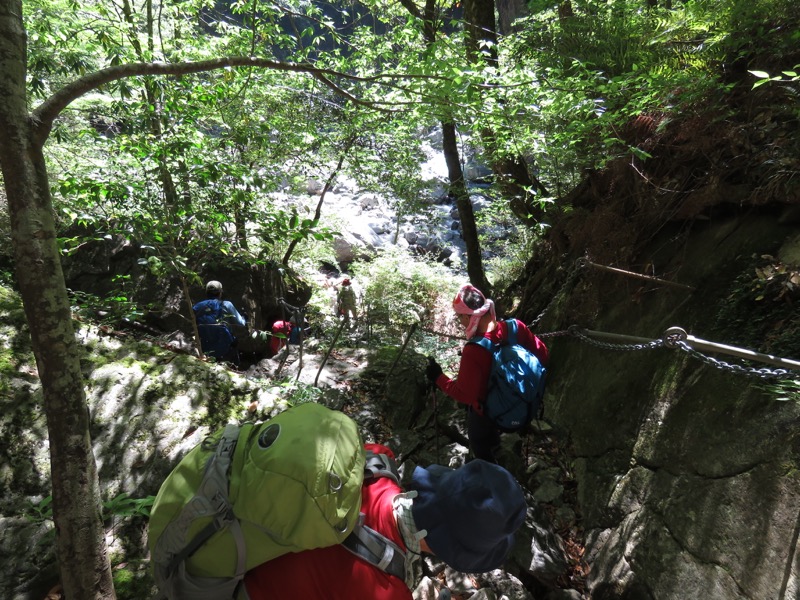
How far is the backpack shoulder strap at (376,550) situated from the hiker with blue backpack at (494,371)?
6.66 ft

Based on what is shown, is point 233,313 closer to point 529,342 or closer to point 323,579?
point 529,342

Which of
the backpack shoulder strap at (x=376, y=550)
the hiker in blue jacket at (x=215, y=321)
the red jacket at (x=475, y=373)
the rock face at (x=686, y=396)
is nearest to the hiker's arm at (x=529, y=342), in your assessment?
the red jacket at (x=475, y=373)

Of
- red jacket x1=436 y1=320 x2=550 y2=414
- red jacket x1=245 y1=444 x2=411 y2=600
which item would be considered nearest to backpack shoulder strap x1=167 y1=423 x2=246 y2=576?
red jacket x1=245 y1=444 x2=411 y2=600

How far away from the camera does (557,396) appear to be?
4.84 m

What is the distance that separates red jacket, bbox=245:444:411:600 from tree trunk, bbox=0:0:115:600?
102cm

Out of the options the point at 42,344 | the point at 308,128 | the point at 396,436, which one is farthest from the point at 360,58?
the point at 42,344

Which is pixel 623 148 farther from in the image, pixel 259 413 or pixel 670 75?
pixel 259 413

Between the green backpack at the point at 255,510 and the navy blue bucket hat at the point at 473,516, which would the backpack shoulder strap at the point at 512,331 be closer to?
the navy blue bucket hat at the point at 473,516

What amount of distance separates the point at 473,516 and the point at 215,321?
5.23 m

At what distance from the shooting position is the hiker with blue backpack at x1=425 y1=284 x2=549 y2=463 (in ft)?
11.3

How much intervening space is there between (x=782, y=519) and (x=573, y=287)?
351 centimetres

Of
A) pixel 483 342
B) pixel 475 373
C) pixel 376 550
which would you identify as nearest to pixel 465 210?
pixel 483 342

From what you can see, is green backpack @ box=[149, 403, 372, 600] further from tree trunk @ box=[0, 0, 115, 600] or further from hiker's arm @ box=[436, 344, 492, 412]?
hiker's arm @ box=[436, 344, 492, 412]

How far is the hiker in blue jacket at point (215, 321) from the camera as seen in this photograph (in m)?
5.90
